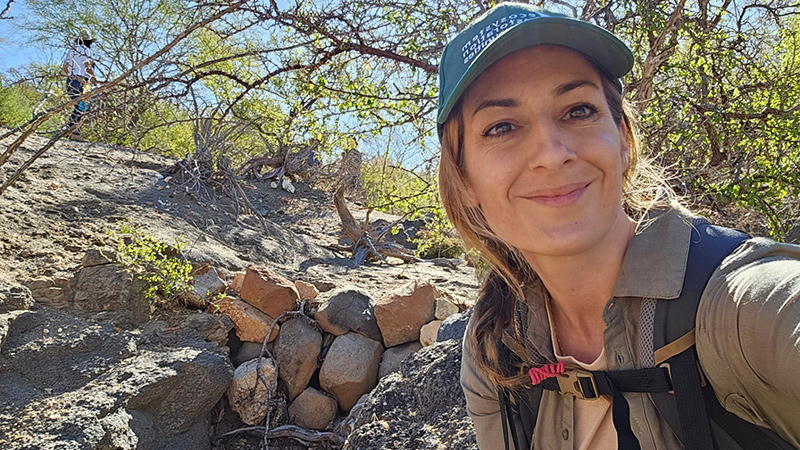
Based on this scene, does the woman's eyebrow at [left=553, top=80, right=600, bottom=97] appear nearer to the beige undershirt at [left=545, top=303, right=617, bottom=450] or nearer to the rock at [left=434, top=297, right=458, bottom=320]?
the beige undershirt at [left=545, top=303, right=617, bottom=450]

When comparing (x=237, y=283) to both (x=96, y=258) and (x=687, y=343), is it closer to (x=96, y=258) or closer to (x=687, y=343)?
(x=96, y=258)

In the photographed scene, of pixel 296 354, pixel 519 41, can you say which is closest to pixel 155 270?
pixel 296 354

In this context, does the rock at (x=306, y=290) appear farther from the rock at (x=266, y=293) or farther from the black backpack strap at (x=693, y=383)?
the black backpack strap at (x=693, y=383)

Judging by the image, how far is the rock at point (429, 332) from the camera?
3.89 meters

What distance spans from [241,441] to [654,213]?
3200 millimetres

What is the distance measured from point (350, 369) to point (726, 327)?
3216mm

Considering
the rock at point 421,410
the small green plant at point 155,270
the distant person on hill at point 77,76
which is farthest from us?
the small green plant at point 155,270

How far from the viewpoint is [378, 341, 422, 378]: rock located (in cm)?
391

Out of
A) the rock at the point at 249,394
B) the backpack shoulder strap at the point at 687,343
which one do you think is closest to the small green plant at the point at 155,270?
the rock at the point at 249,394

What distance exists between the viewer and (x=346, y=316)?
13.5ft

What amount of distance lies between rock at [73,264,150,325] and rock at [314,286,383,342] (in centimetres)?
128

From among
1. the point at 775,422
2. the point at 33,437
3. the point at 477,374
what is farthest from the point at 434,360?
the point at 33,437

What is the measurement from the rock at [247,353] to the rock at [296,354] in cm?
15

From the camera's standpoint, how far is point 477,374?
1619 mm
